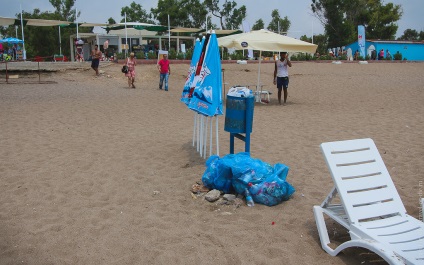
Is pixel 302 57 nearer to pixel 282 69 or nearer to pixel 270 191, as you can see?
pixel 282 69

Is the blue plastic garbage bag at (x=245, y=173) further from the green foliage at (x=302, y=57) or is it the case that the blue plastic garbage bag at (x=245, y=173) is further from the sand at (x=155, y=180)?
the green foliage at (x=302, y=57)

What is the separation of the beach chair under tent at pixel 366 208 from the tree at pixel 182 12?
142 feet

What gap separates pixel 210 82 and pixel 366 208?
8.97 feet

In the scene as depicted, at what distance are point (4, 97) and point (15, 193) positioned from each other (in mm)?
9828

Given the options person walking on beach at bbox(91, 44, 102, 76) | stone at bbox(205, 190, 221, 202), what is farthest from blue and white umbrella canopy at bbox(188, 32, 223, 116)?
person walking on beach at bbox(91, 44, 102, 76)

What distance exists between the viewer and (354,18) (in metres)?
51.4

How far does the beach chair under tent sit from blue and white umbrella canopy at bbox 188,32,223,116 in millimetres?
2035

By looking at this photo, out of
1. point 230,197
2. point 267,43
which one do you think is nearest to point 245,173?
point 230,197

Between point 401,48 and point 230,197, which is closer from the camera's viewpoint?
point 230,197

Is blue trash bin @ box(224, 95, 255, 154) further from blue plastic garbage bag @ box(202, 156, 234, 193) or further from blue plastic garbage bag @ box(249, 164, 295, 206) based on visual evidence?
blue plastic garbage bag @ box(249, 164, 295, 206)

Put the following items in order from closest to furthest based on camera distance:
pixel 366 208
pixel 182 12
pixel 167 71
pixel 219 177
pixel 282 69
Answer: pixel 366 208 → pixel 219 177 → pixel 282 69 → pixel 167 71 → pixel 182 12

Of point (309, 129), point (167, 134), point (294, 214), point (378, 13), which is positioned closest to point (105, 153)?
point (167, 134)

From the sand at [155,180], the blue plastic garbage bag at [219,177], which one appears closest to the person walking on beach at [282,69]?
the sand at [155,180]

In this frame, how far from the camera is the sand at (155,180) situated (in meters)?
3.43
